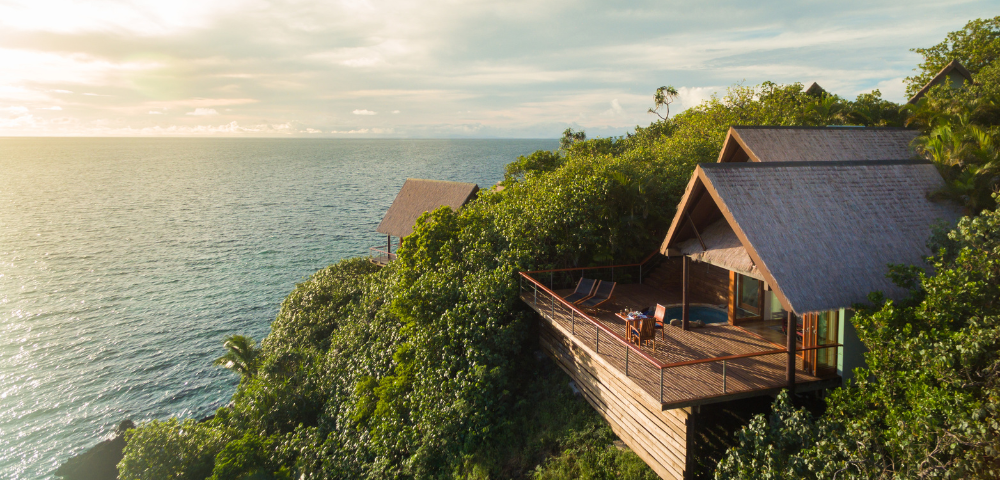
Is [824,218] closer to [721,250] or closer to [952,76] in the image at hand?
[721,250]

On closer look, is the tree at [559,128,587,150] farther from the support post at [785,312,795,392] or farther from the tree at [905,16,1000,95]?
the support post at [785,312,795,392]

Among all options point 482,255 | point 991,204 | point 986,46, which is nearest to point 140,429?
point 482,255

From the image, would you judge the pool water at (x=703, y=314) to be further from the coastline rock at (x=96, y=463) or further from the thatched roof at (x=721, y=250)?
the coastline rock at (x=96, y=463)

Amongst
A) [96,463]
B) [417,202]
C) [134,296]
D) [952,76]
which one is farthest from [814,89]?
[134,296]

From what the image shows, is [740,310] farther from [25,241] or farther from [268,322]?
[25,241]

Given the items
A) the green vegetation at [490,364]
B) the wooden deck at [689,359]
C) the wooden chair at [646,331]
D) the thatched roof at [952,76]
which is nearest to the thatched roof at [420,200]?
the green vegetation at [490,364]

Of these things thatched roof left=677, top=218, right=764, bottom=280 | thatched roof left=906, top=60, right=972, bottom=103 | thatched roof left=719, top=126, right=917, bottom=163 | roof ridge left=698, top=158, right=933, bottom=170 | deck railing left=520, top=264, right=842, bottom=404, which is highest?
thatched roof left=906, top=60, right=972, bottom=103

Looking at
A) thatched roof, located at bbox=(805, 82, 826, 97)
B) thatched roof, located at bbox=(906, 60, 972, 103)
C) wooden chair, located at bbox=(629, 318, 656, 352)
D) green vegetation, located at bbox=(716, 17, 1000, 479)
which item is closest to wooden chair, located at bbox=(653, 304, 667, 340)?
wooden chair, located at bbox=(629, 318, 656, 352)
